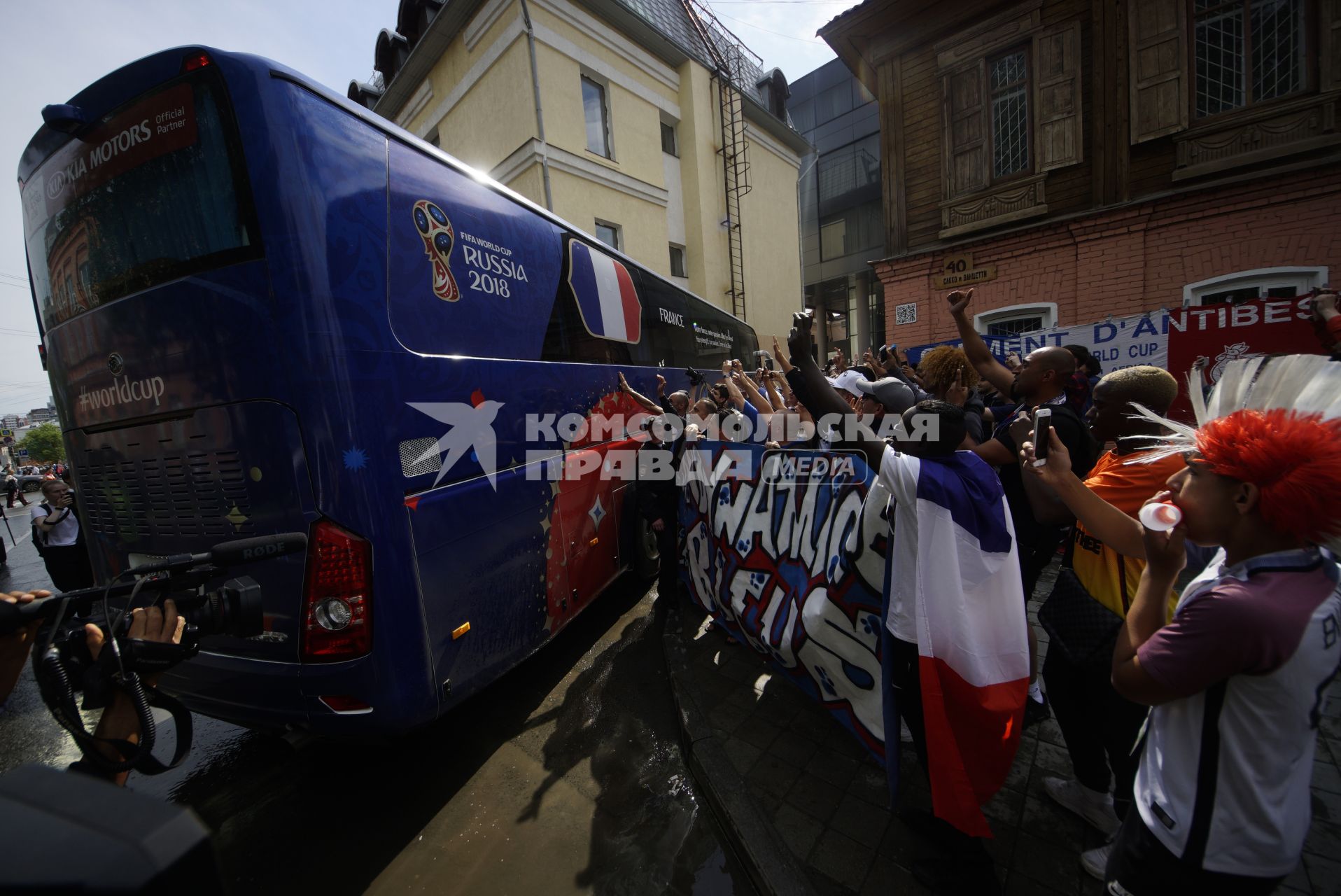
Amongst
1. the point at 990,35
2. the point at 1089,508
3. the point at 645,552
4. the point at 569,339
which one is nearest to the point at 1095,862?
the point at 1089,508

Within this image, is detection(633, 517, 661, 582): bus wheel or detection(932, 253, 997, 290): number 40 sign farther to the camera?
detection(932, 253, 997, 290): number 40 sign

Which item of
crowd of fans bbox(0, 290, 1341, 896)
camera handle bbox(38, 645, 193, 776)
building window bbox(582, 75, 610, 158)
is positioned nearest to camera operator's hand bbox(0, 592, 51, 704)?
→ crowd of fans bbox(0, 290, 1341, 896)

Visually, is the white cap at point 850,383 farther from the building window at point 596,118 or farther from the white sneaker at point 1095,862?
the building window at point 596,118

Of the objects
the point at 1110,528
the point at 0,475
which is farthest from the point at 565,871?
the point at 0,475

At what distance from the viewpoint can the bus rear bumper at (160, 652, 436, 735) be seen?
2.47m

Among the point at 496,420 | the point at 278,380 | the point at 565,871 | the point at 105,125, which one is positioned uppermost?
the point at 105,125

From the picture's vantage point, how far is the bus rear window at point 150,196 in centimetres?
235

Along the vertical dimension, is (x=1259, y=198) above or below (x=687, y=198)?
below

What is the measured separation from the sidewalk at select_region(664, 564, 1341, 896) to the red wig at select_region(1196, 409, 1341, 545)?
5.97 feet

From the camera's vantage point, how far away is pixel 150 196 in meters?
2.50

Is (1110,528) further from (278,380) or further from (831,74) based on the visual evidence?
(831,74)

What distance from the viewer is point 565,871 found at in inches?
94.6

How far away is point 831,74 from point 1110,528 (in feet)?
119

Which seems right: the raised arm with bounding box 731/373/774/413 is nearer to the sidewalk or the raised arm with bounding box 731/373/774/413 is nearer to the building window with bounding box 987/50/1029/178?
the sidewalk
